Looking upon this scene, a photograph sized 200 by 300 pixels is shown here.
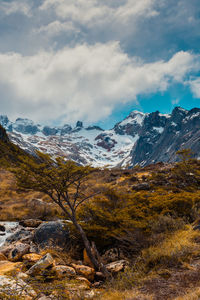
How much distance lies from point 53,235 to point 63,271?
128 inches

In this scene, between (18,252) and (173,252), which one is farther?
(18,252)

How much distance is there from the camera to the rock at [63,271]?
6.03 m

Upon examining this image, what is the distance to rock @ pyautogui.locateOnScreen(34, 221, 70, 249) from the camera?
8.84 m

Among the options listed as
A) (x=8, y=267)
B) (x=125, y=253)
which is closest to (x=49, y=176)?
(x=8, y=267)

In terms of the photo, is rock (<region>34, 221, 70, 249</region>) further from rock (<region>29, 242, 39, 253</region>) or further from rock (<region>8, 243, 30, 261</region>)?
rock (<region>8, 243, 30, 261</region>)

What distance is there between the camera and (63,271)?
243 inches

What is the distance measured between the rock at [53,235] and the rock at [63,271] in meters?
2.36

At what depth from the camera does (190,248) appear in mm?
7062

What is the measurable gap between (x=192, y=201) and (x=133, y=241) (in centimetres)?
454

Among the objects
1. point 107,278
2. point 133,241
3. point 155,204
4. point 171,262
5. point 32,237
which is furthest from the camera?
point 155,204

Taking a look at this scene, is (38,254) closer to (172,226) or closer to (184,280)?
(184,280)

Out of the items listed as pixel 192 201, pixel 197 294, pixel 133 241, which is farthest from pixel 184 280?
pixel 192 201

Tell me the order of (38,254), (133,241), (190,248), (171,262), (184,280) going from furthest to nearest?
1. (133,241)
2. (38,254)
3. (190,248)
4. (171,262)
5. (184,280)

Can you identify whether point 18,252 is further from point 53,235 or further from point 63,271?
point 63,271
